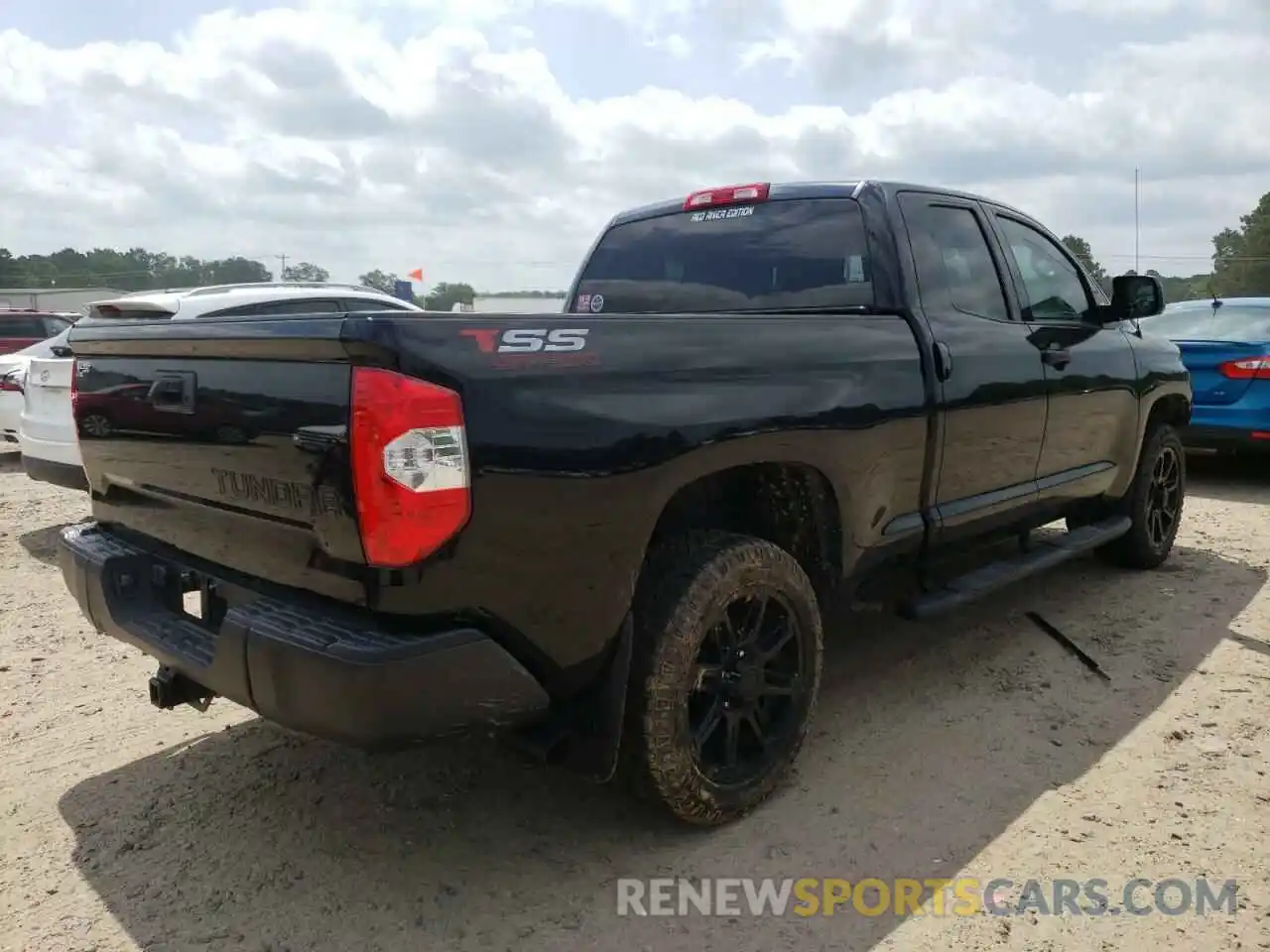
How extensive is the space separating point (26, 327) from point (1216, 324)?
53.9 feet

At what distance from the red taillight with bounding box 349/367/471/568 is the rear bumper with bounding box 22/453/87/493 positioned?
500cm

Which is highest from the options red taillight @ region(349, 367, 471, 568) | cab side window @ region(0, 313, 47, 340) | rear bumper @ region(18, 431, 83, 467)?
cab side window @ region(0, 313, 47, 340)

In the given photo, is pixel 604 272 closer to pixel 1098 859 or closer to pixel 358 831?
pixel 358 831

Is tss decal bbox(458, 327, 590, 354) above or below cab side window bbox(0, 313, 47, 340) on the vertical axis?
below

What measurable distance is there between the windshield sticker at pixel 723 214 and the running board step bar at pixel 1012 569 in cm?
165

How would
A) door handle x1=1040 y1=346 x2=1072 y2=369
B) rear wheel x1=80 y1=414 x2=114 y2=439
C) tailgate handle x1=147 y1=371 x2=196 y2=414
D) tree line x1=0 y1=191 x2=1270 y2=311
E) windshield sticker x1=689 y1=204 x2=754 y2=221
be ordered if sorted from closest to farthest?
1. tailgate handle x1=147 y1=371 x2=196 y2=414
2. rear wheel x1=80 y1=414 x2=114 y2=439
3. windshield sticker x1=689 y1=204 x2=754 y2=221
4. door handle x1=1040 y1=346 x2=1072 y2=369
5. tree line x1=0 y1=191 x2=1270 y2=311

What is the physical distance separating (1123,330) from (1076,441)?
0.93m

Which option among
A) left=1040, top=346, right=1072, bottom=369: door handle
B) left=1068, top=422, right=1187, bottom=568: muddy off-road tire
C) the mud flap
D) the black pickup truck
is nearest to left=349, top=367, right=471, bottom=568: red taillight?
the black pickup truck

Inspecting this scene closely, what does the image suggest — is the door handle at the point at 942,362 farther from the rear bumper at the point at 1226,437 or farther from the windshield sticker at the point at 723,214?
the rear bumper at the point at 1226,437

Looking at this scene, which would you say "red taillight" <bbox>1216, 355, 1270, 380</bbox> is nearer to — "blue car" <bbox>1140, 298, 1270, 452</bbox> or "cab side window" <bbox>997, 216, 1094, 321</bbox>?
"blue car" <bbox>1140, 298, 1270, 452</bbox>

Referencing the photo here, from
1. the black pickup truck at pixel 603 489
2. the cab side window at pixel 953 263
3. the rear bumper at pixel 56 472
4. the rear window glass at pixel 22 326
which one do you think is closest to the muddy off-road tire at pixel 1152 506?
the black pickup truck at pixel 603 489

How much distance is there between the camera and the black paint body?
2.20 metres

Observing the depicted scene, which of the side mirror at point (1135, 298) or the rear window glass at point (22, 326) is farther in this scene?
the rear window glass at point (22, 326)

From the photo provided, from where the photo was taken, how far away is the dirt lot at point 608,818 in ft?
8.14
